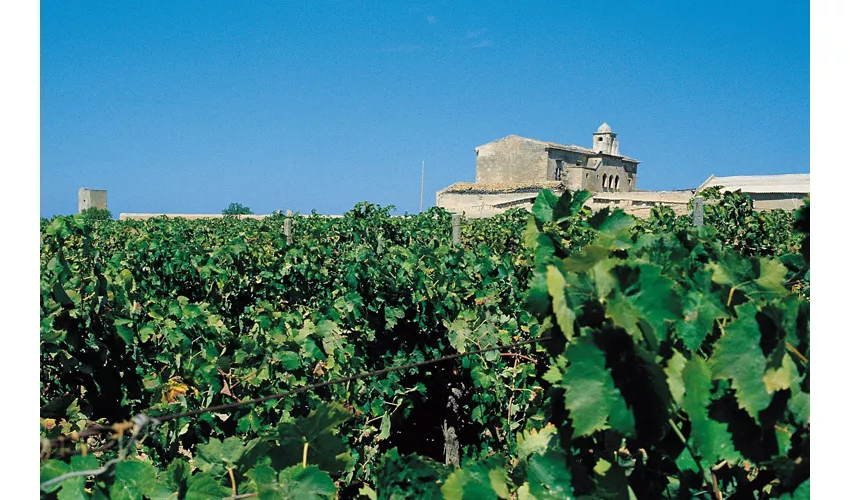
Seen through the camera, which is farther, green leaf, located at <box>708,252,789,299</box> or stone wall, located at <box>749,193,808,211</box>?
stone wall, located at <box>749,193,808,211</box>

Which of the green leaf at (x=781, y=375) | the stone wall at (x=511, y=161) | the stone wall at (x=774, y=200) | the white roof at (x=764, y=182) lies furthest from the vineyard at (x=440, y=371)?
the stone wall at (x=511, y=161)

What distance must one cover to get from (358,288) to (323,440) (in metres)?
3.09

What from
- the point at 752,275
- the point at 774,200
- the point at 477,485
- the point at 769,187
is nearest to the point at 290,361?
the point at 477,485

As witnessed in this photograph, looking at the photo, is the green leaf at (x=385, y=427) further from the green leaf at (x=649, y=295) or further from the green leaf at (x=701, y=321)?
the green leaf at (x=649, y=295)

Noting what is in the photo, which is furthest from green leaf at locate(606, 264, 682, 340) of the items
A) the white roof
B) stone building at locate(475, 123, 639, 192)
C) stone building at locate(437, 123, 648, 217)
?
stone building at locate(475, 123, 639, 192)

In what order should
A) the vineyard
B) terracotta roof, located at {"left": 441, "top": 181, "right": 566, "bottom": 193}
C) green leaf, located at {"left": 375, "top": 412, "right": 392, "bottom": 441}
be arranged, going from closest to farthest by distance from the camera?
the vineyard < green leaf, located at {"left": 375, "top": 412, "right": 392, "bottom": 441} < terracotta roof, located at {"left": 441, "top": 181, "right": 566, "bottom": 193}

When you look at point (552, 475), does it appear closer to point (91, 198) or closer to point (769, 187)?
point (769, 187)

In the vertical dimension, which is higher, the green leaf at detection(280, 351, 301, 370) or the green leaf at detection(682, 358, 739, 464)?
the green leaf at detection(682, 358, 739, 464)

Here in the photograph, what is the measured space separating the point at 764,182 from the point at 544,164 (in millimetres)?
13341

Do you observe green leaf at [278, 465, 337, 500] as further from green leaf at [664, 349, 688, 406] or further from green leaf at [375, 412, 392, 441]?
green leaf at [375, 412, 392, 441]

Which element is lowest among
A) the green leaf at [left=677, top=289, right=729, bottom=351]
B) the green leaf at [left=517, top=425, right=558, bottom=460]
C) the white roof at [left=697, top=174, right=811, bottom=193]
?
the green leaf at [left=517, top=425, right=558, bottom=460]

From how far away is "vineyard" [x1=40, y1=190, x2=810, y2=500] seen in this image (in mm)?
1337

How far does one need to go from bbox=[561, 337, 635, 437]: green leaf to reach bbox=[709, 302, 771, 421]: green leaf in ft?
0.61
